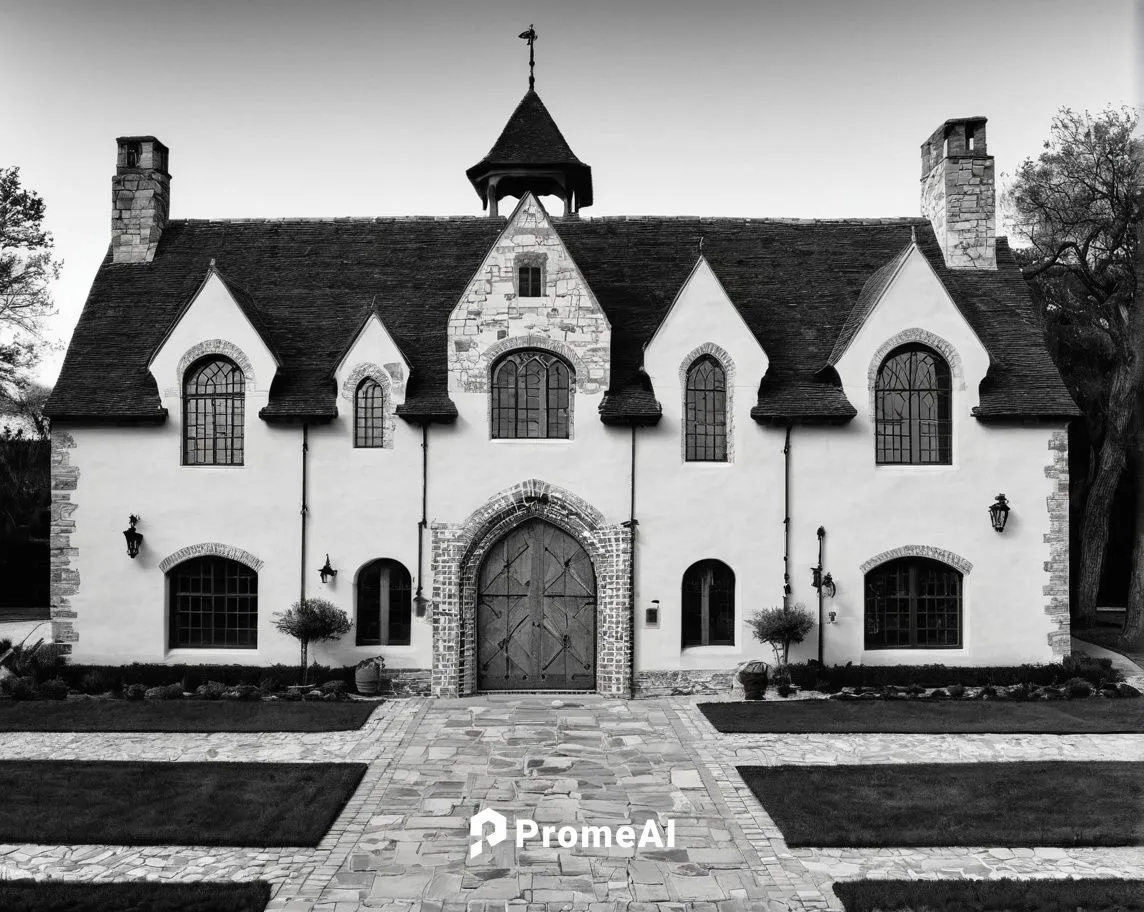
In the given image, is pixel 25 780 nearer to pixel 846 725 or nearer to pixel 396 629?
pixel 396 629

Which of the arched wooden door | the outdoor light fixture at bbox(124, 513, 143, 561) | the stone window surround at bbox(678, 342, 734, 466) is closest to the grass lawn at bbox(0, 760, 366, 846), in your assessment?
the arched wooden door

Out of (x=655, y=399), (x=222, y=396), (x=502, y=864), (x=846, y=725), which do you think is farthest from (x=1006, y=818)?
(x=222, y=396)

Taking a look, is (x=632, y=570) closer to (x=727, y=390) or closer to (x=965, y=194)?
(x=727, y=390)

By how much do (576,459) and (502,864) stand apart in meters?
10.3

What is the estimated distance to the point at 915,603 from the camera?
65.5 feet

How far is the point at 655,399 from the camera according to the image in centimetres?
1981

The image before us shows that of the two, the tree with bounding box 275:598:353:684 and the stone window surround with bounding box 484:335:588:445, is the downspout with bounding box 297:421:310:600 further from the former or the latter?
the stone window surround with bounding box 484:335:588:445

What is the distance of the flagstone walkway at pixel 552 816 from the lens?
992 cm

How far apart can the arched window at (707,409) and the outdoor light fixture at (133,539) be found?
11.5m

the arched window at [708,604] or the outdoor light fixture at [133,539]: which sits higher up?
the outdoor light fixture at [133,539]

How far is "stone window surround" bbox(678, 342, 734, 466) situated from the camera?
19875 millimetres

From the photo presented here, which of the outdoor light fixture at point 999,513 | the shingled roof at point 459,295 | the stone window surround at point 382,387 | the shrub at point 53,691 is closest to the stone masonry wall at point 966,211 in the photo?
the shingled roof at point 459,295

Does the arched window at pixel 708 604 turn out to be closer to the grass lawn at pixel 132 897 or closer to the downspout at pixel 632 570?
the downspout at pixel 632 570

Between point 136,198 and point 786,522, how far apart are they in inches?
658
